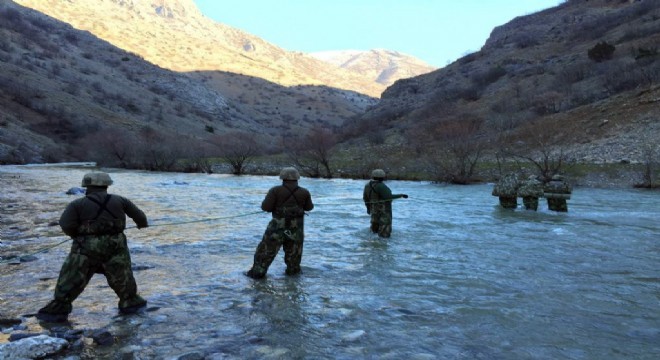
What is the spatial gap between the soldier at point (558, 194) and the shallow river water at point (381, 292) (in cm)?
217

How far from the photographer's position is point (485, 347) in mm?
5648

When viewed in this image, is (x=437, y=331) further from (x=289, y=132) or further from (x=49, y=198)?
(x=289, y=132)

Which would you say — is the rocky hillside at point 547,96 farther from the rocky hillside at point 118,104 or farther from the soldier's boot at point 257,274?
the soldier's boot at point 257,274

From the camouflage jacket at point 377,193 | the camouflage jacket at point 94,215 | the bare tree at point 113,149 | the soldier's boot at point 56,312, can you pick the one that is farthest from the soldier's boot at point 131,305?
the bare tree at point 113,149

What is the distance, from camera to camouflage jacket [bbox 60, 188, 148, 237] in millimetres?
5992

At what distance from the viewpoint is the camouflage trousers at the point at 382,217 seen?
42.3ft

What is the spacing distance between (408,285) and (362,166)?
33.3 meters

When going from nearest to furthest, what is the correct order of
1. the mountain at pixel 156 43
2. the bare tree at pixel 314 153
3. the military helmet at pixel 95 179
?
the military helmet at pixel 95 179 < the bare tree at pixel 314 153 < the mountain at pixel 156 43

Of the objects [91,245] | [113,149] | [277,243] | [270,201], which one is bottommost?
[277,243]

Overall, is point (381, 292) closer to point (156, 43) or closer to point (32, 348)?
point (32, 348)

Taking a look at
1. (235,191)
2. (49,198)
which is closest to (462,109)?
(235,191)

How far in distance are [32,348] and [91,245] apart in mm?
1436

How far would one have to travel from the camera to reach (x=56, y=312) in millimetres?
6098

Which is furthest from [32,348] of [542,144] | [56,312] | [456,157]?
[542,144]
